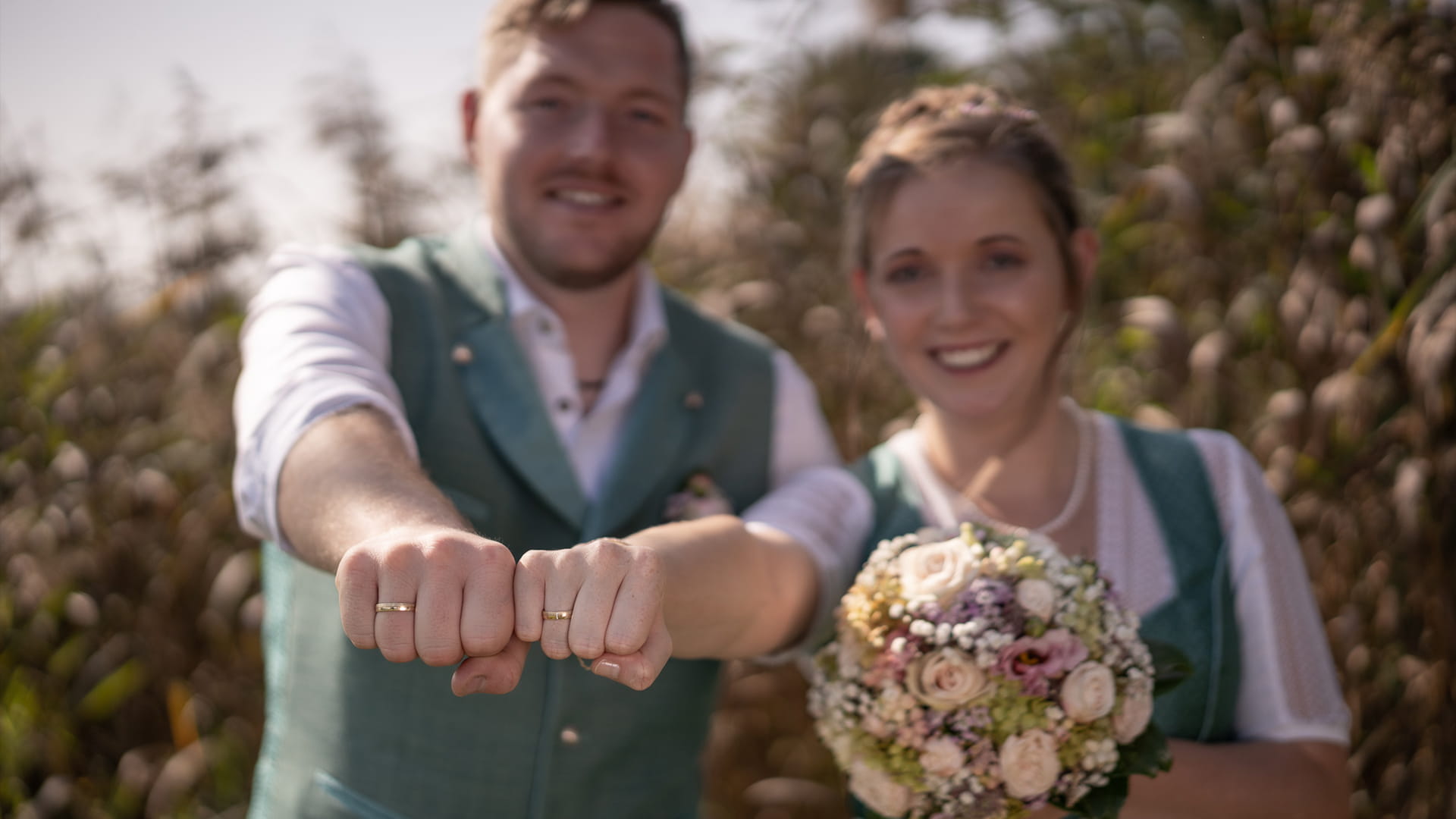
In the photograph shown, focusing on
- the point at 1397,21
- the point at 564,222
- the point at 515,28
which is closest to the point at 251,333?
the point at 564,222

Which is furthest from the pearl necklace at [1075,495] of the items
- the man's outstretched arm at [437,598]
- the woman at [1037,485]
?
the man's outstretched arm at [437,598]

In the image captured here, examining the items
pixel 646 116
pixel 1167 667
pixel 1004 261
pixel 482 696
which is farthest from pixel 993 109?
pixel 482 696

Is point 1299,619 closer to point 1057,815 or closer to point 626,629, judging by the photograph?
point 1057,815

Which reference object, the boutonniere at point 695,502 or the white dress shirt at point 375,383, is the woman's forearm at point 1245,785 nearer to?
the white dress shirt at point 375,383

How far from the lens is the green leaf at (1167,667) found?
1.52 metres

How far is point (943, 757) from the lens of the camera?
1401mm

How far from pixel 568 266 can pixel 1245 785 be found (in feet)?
4.86

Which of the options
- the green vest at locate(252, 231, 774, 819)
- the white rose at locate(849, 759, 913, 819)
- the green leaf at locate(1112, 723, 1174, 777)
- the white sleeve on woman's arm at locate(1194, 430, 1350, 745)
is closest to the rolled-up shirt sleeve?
the green vest at locate(252, 231, 774, 819)

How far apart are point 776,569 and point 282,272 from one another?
41.4 inches

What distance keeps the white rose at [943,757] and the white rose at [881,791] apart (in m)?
0.08

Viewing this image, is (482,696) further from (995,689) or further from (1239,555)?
(1239,555)

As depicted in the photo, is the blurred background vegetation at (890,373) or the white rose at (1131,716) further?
the blurred background vegetation at (890,373)

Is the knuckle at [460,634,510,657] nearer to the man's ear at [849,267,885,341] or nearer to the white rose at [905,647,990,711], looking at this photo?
the white rose at [905,647,990,711]

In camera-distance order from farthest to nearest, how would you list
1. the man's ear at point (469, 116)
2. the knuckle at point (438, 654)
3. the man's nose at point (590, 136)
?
the man's ear at point (469, 116) < the man's nose at point (590, 136) < the knuckle at point (438, 654)
